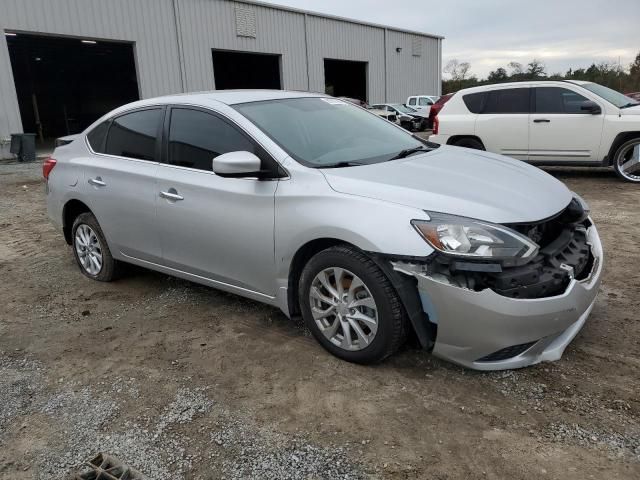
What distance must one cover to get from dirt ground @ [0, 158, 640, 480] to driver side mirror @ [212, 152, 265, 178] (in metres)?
1.15

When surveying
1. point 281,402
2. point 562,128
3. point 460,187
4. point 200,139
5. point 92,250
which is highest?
point 200,139

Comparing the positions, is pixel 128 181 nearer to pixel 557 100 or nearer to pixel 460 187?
pixel 460 187

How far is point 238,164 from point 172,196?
87 centimetres

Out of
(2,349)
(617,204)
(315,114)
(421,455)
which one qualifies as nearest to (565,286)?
(421,455)

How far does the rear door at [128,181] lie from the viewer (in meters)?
4.12

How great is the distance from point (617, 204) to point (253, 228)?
5.72 meters

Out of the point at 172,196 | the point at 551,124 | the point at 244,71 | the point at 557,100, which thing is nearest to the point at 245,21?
the point at 244,71

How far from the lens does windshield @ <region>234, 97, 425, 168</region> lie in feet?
11.5

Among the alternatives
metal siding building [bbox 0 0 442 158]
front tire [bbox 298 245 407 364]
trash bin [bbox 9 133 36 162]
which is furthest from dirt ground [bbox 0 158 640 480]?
metal siding building [bbox 0 0 442 158]

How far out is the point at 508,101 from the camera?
924 centimetres

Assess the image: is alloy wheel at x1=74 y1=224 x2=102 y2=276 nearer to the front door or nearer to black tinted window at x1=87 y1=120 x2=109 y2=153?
black tinted window at x1=87 y1=120 x2=109 y2=153

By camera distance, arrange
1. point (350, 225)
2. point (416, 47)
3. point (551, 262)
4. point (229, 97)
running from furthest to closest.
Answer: point (416, 47) < point (229, 97) < point (350, 225) < point (551, 262)

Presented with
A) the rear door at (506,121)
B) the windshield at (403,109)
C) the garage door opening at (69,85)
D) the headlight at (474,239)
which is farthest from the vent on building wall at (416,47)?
the headlight at (474,239)

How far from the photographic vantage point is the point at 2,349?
Answer: 370 centimetres
